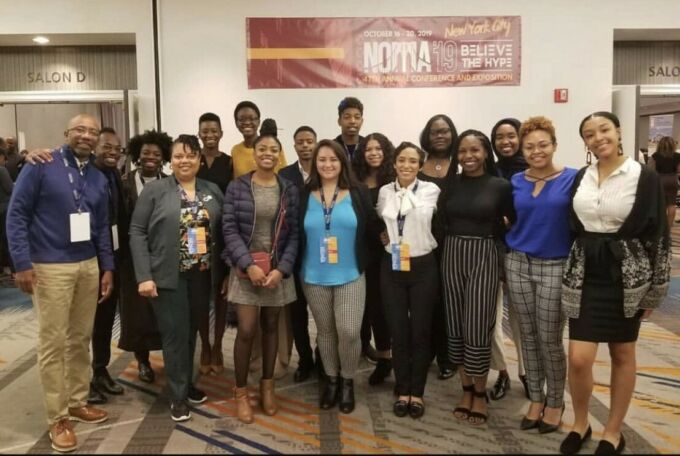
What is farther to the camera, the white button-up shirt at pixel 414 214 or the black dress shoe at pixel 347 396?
the black dress shoe at pixel 347 396

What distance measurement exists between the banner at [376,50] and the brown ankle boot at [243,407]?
3921 mm

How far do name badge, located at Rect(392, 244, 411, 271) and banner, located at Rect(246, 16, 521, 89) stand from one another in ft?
11.9

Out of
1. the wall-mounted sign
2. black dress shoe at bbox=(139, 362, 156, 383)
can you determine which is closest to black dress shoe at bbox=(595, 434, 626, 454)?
black dress shoe at bbox=(139, 362, 156, 383)

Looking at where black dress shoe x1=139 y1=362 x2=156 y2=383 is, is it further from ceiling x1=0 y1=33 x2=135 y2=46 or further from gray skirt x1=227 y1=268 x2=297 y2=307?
ceiling x1=0 y1=33 x2=135 y2=46

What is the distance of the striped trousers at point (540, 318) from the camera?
260 cm

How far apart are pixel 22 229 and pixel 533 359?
2533mm

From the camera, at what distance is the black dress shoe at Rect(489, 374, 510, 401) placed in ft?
10.6

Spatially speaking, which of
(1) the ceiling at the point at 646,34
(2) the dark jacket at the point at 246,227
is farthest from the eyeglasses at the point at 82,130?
(1) the ceiling at the point at 646,34

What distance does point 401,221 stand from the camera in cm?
288

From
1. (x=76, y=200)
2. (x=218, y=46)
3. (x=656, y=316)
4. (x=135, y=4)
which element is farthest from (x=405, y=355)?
(x=135, y=4)

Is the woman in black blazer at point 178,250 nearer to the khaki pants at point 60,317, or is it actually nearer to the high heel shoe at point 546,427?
the khaki pants at point 60,317

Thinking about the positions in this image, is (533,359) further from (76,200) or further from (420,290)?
(76,200)

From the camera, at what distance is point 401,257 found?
2.83 m

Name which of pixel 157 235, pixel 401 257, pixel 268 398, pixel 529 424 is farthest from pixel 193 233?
pixel 529 424
